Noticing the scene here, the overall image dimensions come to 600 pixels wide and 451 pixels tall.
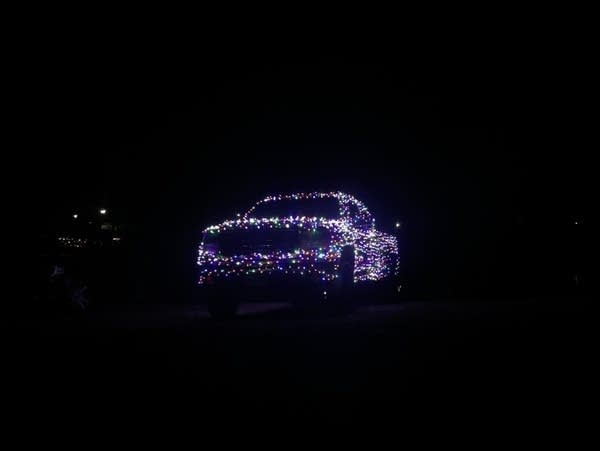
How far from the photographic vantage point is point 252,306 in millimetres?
14797

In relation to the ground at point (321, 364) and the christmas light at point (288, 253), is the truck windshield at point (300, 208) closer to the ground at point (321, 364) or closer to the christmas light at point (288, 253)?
the christmas light at point (288, 253)

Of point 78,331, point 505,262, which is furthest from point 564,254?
point 78,331

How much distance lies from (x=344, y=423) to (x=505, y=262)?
1241 centimetres

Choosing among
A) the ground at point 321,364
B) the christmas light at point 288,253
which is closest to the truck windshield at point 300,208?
the christmas light at point 288,253

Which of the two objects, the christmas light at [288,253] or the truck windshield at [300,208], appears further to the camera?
the truck windshield at [300,208]

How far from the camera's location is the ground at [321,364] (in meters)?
6.05

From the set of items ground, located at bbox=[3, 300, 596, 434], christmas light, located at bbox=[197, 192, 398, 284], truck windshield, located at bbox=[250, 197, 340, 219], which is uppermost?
truck windshield, located at bbox=[250, 197, 340, 219]

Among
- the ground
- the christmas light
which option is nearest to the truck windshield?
the christmas light

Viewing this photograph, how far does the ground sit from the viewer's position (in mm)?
6055

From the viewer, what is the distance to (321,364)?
7766 mm

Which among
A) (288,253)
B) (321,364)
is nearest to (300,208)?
(288,253)

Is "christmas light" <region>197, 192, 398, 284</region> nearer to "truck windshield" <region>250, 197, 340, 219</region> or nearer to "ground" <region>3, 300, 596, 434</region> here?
"ground" <region>3, 300, 596, 434</region>

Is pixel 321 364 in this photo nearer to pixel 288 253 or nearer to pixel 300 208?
pixel 288 253

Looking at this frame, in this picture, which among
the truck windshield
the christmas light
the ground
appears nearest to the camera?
the ground
